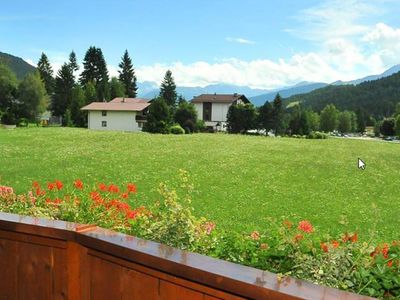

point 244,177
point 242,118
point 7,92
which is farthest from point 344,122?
point 244,177

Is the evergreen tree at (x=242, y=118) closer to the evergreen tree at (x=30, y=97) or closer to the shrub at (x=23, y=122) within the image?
the evergreen tree at (x=30, y=97)

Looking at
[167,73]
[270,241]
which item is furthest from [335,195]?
[167,73]

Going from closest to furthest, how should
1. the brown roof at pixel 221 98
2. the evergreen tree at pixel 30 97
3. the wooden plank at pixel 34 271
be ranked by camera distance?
1. the wooden plank at pixel 34 271
2. the evergreen tree at pixel 30 97
3. the brown roof at pixel 221 98

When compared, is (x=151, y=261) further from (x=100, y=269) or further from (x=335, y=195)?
(x=335, y=195)

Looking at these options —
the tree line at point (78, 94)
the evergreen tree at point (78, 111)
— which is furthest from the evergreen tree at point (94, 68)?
the evergreen tree at point (78, 111)

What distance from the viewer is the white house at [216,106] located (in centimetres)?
9769

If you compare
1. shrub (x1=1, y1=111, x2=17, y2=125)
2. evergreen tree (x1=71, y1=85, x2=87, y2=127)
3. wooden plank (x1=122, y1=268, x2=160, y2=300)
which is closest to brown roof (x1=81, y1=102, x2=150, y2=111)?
evergreen tree (x1=71, y1=85, x2=87, y2=127)

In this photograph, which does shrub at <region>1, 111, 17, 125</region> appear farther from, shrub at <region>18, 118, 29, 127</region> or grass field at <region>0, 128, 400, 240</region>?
grass field at <region>0, 128, 400, 240</region>

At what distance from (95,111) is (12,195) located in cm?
6556

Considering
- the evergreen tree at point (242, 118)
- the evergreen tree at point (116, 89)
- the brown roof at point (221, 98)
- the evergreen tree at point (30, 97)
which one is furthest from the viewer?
the brown roof at point (221, 98)

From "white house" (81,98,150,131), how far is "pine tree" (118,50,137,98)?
24.9 meters

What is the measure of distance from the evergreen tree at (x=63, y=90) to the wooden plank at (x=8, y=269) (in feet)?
261

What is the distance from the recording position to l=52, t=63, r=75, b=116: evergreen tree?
266 ft

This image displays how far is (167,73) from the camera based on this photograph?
96.5m
